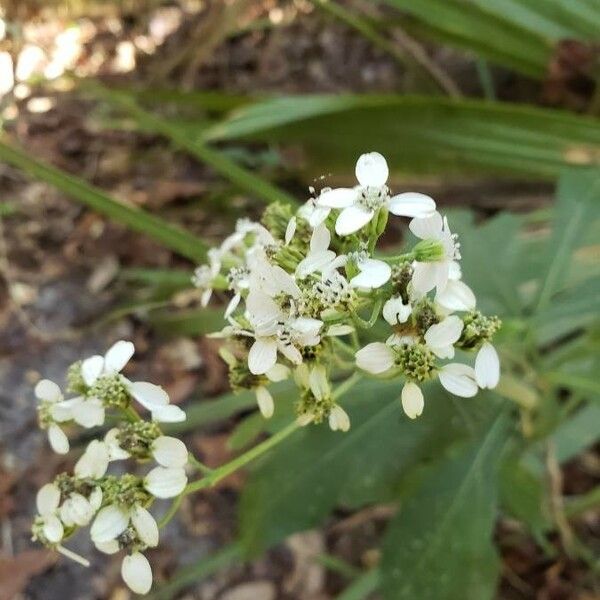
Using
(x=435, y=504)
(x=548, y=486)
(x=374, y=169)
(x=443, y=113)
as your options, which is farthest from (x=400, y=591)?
(x=443, y=113)

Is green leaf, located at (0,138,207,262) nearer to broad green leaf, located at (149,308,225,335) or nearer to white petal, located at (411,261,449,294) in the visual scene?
broad green leaf, located at (149,308,225,335)

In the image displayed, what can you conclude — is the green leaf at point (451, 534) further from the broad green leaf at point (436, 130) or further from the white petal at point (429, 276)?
the broad green leaf at point (436, 130)

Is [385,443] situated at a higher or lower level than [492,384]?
lower

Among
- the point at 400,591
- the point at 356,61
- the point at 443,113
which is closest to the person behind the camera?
the point at 400,591

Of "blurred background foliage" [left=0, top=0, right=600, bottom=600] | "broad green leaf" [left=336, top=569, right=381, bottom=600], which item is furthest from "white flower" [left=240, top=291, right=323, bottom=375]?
"broad green leaf" [left=336, top=569, right=381, bottom=600]

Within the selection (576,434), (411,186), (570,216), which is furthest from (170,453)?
(411,186)

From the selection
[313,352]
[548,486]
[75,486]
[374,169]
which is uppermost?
[374,169]

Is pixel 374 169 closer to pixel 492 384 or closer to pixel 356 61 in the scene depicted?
pixel 492 384
